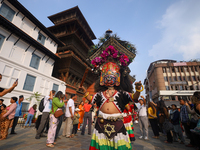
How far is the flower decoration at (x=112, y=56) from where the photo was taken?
8.74 ft

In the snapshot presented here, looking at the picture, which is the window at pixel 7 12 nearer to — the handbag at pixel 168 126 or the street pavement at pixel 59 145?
the street pavement at pixel 59 145

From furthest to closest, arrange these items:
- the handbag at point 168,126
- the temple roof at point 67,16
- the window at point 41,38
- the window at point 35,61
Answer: the temple roof at point 67,16
the window at point 41,38
the window at point 35,61
the handbag at point 168,126

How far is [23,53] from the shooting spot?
→ 11844 millimetres

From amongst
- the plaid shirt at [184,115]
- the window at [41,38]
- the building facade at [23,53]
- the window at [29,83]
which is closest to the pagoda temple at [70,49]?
the building facade at [23,53]

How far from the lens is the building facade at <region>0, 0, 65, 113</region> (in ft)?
32.6

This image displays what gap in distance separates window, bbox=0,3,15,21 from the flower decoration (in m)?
13.2

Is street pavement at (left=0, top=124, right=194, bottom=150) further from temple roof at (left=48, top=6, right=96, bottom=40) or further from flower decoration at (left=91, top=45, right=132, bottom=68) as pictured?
temple roof at (left=48, top=6, right=96, bottom=40)

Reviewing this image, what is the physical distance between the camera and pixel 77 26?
62.1 feet

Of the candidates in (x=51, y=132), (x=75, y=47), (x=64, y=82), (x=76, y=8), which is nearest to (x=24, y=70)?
(x=64, y=82)

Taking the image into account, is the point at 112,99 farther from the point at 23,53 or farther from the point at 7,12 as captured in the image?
the point at 7,12

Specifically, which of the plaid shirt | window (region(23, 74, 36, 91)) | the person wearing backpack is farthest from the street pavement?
window (region(23, 74, 36, 91))

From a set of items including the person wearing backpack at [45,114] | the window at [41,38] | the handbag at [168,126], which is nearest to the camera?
the person wearing backpack at [45,114]

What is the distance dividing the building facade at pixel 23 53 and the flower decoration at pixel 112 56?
11.3 metres

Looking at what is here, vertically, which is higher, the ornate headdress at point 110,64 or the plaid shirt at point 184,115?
the ornate headdress at point 110,64
